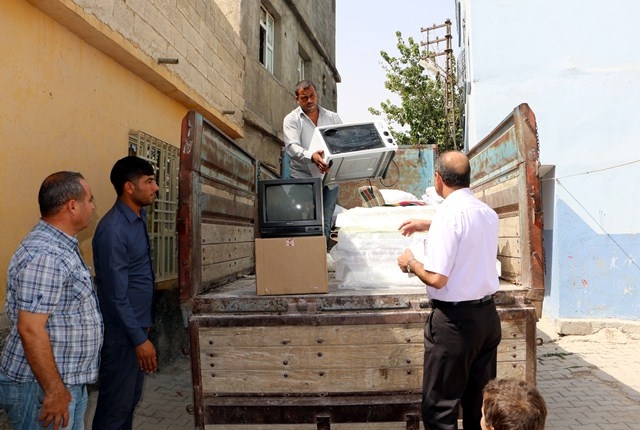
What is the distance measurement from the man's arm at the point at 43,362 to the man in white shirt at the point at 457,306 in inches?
60.7

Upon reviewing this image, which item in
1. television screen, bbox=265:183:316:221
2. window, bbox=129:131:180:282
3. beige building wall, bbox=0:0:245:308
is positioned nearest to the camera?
television screen, bbox=265:183:316:221

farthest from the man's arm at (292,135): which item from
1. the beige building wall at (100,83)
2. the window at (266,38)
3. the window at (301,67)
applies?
the window at (301,67)

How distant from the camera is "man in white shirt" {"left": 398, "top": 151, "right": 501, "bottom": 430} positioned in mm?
2287

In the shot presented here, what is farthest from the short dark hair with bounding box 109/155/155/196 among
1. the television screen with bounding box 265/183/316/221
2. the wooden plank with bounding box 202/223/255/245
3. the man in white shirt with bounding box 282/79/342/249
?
the man in white shirt with bounding box 282/79/342/249

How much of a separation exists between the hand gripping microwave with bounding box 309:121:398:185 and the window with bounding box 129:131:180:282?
2036mm

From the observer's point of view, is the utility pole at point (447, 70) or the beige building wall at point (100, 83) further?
the utility pole at point (447, 70)

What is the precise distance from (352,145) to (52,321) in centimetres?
230

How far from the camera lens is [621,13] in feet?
23.5

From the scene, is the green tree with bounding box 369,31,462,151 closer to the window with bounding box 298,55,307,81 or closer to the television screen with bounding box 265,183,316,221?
the window with bounding box 298,55,307,81

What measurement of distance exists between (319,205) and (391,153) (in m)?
1.01

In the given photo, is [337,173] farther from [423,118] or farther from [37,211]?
[423,118]

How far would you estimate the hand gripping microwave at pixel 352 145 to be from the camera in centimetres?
364

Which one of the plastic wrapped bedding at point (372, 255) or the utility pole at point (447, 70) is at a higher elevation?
the utility pole at point (447, 70)

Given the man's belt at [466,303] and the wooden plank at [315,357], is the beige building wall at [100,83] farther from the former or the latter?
the man's belt at [466,303]
